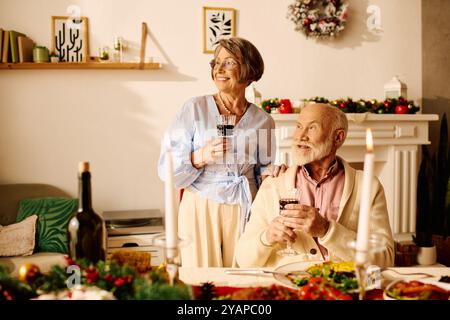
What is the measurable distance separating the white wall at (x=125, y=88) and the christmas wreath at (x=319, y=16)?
0.10m

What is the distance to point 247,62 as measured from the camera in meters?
2.16

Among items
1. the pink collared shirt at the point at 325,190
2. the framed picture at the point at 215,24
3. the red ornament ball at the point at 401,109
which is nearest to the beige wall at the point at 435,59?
the red ornament ball at the point at 401,109

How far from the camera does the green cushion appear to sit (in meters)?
3.45

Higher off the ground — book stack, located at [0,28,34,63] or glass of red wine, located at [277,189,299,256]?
book stack, located at [0,28,34,63]

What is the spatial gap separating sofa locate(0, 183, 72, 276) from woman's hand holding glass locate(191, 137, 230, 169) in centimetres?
162

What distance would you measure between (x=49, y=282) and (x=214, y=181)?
1272mm

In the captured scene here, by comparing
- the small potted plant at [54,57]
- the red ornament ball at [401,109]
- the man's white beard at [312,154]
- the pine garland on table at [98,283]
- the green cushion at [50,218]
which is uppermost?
the small potted plant at [54,57]

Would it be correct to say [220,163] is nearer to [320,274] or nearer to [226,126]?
[226,126]

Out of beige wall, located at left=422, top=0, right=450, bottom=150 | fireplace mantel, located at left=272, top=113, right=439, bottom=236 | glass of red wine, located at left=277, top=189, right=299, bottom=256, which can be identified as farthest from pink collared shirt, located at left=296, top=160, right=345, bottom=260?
beige wall, located at left=422, top=0, right=450, bottom=150

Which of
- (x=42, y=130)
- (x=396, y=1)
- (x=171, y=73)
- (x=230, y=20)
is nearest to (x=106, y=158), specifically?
(x=42, y=130)

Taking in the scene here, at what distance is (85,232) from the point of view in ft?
3.49

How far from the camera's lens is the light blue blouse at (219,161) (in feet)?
7.14

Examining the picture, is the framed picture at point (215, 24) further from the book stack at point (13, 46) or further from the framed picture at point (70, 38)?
the book stack at point (13, 46)

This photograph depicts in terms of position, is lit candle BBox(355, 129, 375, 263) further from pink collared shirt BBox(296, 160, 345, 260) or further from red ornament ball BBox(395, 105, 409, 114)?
red ornament ball BBox(395, 105, 409, 114)
